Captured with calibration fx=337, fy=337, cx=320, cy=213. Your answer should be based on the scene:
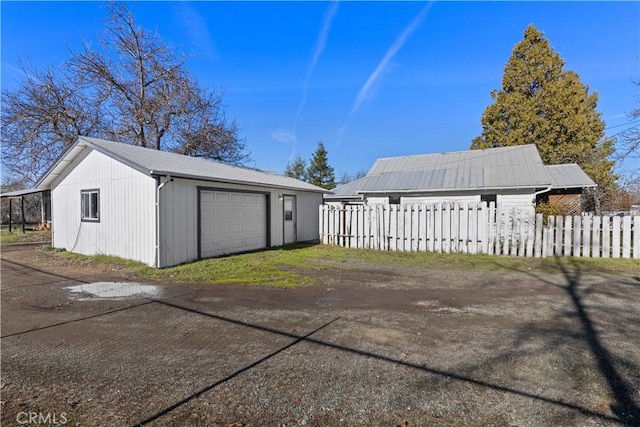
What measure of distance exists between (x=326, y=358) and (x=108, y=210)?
393 inches

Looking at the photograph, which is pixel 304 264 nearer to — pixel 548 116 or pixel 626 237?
pixel 626 237

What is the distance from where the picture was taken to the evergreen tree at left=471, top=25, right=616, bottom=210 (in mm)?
23938

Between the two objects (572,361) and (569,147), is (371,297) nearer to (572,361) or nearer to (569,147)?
(572,361)

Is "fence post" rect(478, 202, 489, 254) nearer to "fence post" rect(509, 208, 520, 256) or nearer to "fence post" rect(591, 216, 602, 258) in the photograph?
"fence post" rect(509, 208, 520, 256)

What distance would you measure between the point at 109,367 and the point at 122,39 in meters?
23.7

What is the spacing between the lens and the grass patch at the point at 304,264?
26.1ft

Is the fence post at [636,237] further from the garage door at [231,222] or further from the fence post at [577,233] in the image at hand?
the garage door at [231,222]

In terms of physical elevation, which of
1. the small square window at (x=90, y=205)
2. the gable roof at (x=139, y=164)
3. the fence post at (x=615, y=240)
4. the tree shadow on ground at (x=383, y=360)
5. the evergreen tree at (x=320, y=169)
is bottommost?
the tree shadow on ground at (x=383, y=360)

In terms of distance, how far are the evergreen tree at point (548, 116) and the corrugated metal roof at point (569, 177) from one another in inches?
260

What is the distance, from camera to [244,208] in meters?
12.6

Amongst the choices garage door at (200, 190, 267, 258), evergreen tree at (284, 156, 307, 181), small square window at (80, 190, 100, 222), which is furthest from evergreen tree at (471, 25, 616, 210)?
small square window at (80, 190, 100, 222)

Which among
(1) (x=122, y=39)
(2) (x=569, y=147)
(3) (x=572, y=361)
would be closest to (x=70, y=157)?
(1) (x=122, y=39)

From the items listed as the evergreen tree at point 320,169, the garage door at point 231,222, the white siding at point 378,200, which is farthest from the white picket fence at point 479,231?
the evergreen tree at point 320,169

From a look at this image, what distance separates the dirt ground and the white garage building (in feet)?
11.5
